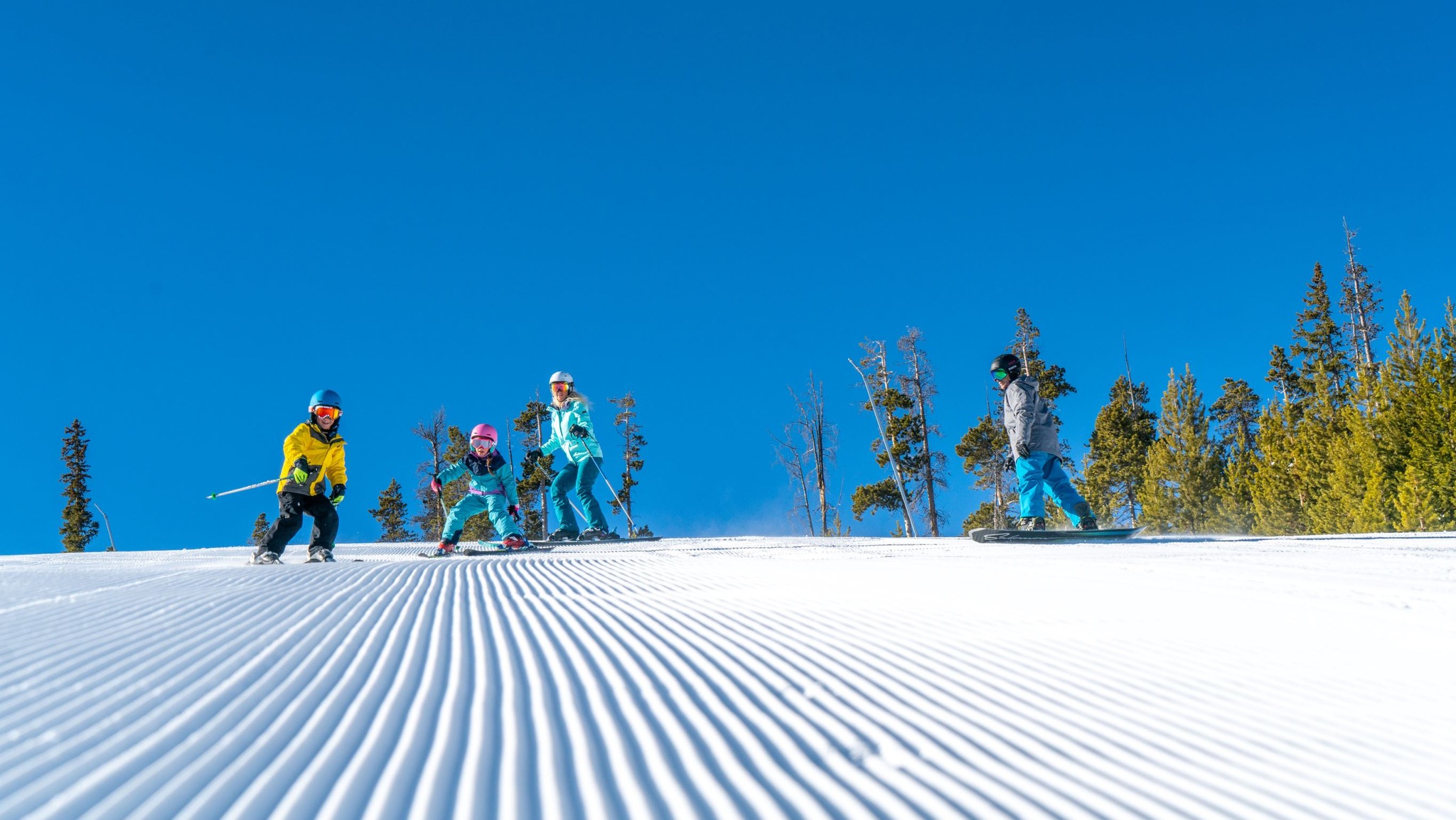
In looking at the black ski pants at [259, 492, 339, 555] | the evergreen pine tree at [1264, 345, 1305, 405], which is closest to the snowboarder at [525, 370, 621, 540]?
the black ski pants at [259, 492, 339, 555]

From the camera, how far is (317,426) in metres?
8.00

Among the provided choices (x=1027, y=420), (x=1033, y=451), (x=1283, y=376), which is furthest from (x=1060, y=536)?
(x=1283, y=376)

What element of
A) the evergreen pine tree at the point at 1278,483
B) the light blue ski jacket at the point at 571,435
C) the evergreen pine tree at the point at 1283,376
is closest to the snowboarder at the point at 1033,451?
the light blue ski jacket at the point at 571,435

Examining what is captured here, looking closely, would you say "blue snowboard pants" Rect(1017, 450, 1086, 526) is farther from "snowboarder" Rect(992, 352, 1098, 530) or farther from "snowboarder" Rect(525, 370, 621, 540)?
"snowboarder" Rect(525, 370, 621, 540)

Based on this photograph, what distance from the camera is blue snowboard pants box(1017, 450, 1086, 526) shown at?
8.44m

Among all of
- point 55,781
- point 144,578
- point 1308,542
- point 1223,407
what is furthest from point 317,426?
point 1223,407

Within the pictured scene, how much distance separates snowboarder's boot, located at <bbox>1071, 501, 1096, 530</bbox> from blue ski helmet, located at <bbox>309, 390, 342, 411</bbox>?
8.05 meters

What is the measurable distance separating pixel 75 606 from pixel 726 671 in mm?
3985

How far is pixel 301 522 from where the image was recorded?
8.08 meters

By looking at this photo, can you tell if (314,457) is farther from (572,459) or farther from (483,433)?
(572,459)

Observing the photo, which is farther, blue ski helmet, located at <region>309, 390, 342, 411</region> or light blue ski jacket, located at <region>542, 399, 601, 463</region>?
light blue ski jacket, located at <region>542, 399, 601, 463</region>

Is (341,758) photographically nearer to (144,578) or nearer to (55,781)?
(55,781)

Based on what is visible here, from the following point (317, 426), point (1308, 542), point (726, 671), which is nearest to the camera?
point (726, 671)

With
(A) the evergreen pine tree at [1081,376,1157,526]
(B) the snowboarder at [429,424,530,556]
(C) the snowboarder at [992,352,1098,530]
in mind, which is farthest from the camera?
(A) the evergreen pine tree at [1081,376,1157,526]
